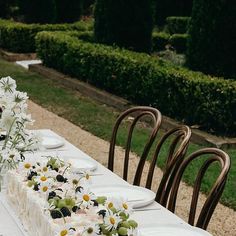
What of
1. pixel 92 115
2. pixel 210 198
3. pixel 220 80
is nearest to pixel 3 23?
pixel 92 115

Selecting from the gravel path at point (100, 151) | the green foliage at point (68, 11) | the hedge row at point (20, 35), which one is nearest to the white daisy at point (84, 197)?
the gravel path at point (100, 151)

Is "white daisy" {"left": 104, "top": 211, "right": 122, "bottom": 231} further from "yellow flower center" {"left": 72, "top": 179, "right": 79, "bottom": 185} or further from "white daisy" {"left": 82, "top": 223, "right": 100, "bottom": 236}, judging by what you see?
"yellow flower center" {"left": 72, "top": 179, "right": 79, "bottom": 185}

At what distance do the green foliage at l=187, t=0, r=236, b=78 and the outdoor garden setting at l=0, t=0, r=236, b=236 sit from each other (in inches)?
0.6

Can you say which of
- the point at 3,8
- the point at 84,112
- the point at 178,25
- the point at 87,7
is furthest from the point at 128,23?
the point at 87,7

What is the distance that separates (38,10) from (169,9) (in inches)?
267

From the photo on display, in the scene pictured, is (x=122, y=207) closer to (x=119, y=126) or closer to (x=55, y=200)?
(x=55, y=200)

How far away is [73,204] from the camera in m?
2.20

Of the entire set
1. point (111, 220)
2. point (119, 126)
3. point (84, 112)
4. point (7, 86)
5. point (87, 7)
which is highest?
point (7, 86)

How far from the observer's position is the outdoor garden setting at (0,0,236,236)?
7.54 ft

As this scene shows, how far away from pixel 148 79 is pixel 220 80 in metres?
1.53

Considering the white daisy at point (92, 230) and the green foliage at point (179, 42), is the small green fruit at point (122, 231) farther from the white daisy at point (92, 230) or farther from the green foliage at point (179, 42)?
the green foliage at point (179, 42)

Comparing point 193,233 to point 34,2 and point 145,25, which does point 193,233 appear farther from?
point 34,2

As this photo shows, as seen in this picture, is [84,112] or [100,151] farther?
[84,112]

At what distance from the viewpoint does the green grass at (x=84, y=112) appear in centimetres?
622
